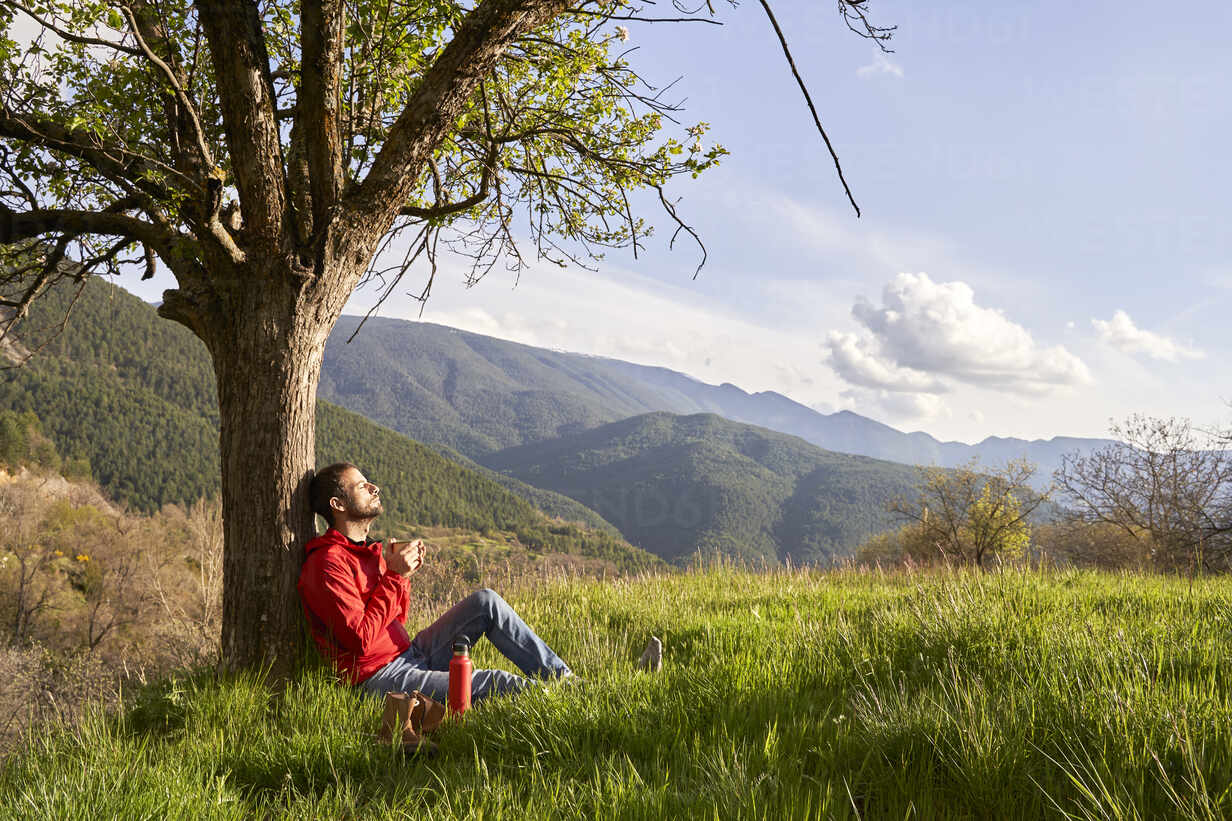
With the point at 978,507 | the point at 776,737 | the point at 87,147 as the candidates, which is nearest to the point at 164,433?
the point at 978,507

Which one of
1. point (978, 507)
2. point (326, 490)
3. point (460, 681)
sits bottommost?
point (978, 507)

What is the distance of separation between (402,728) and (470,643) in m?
1.26

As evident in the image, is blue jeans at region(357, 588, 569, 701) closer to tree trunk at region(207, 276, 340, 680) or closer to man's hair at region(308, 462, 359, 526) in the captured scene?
tree trunk at region(207, 276, 340, 680)

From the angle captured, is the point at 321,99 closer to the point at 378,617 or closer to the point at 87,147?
the point at 87,147

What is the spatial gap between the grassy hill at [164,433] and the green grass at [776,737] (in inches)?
3486

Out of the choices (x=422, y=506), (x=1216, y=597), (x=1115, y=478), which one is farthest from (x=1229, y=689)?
(x=422, y=506)

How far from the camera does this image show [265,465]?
171 inches

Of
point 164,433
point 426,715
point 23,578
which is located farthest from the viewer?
point 164,433

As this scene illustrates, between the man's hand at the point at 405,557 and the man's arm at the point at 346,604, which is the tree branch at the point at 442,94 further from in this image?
the man's arm at the point at 346,604

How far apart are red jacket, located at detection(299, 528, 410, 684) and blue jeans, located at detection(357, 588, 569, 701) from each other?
4.8 inches

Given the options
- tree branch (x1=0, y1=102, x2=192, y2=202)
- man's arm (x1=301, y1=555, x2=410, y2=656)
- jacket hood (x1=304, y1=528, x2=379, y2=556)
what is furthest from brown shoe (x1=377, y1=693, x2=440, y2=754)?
tree branch (x1=0, y1=102, x2=192, y2=202)

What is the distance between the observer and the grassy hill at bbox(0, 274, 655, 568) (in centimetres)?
10856

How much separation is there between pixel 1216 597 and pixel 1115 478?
30.1m

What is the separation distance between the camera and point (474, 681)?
3.89 m
